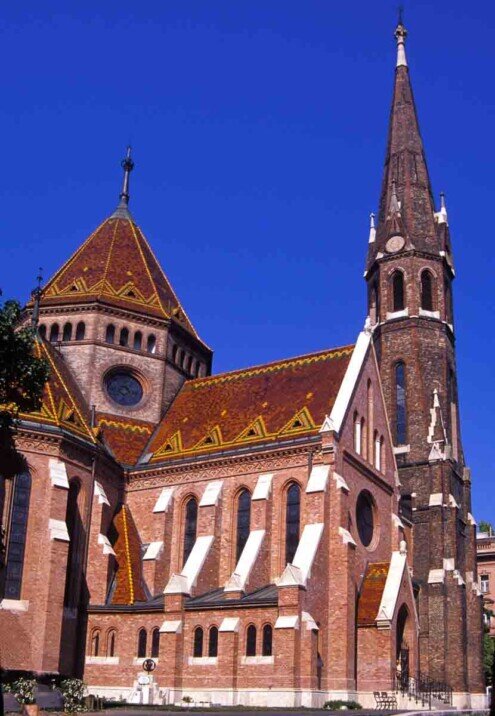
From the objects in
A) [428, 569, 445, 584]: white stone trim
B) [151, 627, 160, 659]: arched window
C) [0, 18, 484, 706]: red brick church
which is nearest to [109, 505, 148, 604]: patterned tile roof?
[0, 18, 484, 706]: red brick church

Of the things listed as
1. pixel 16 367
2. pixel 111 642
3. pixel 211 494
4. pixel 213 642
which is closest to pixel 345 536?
pixel 213 642

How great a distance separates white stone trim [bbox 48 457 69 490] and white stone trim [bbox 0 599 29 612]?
15.8 ft

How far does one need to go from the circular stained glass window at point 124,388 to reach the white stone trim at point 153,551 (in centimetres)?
979

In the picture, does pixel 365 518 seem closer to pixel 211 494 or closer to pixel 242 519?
pixel 242 519

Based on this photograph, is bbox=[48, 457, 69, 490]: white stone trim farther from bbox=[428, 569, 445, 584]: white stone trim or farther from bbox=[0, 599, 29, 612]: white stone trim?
bbox=[428, 569, 445, 584]: white stone trim

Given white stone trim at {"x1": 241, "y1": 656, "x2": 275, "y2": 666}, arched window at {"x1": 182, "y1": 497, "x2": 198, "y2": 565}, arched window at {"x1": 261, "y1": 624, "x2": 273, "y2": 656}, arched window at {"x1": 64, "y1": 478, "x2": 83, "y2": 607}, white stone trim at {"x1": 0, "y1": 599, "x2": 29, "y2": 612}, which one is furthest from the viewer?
arched window at {"x1": 182, "y1": 497, "x2": 198, "y2": 565}

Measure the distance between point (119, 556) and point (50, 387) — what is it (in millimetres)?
8432

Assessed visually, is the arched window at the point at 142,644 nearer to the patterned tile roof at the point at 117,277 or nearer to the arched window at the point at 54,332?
the arched window at the point at 54,332

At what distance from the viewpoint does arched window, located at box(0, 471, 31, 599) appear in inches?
1451

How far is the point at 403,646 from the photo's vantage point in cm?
4053

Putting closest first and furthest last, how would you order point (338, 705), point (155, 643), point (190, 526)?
point (338, 705)
point (155, 643)
point (190, 526)

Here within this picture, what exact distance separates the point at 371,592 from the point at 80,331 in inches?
856

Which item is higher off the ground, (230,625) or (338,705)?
(230,625)

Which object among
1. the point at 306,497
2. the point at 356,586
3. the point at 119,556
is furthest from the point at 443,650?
the point at 119,556
